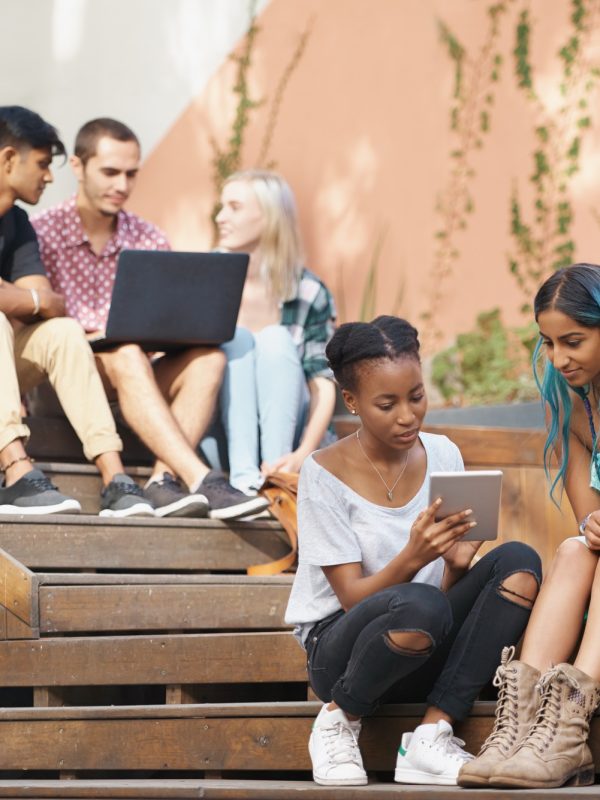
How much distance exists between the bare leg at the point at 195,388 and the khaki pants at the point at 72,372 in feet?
0.91

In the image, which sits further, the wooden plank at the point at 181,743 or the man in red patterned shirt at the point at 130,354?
the man in red patterned shirt at the point at 130,354

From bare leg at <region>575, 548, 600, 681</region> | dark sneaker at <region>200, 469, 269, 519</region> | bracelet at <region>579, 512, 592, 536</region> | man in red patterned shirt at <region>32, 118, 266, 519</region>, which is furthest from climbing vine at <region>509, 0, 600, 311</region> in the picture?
bare leg at <region>575, 548, 600, 681</region>

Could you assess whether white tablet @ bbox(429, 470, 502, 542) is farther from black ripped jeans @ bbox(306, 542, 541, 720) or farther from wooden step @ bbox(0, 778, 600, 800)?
wooden step @ bbox(0, 778, 600, 800)

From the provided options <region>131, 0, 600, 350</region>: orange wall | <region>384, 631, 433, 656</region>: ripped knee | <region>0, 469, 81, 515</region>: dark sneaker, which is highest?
<region>131, 0, 600, 350</region>: orange wall

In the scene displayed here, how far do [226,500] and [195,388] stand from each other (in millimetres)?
498

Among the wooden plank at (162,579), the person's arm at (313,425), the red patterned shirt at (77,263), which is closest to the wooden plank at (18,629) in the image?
the wooden plank at (162,579)

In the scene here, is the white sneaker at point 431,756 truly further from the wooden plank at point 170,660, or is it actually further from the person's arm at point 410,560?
the wooden plank at point 170,660

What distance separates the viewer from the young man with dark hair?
385 centimetres

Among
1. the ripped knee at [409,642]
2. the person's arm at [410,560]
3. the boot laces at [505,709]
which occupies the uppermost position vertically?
the person's arm at [410,560]

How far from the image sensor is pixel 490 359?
546 centimetres

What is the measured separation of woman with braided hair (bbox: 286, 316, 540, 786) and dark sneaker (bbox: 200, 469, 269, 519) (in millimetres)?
1023

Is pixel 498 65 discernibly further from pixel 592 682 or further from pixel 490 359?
pixel 592 682

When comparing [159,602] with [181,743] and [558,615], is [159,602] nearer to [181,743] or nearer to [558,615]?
[181,743]

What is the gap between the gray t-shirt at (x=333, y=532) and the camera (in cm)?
279
